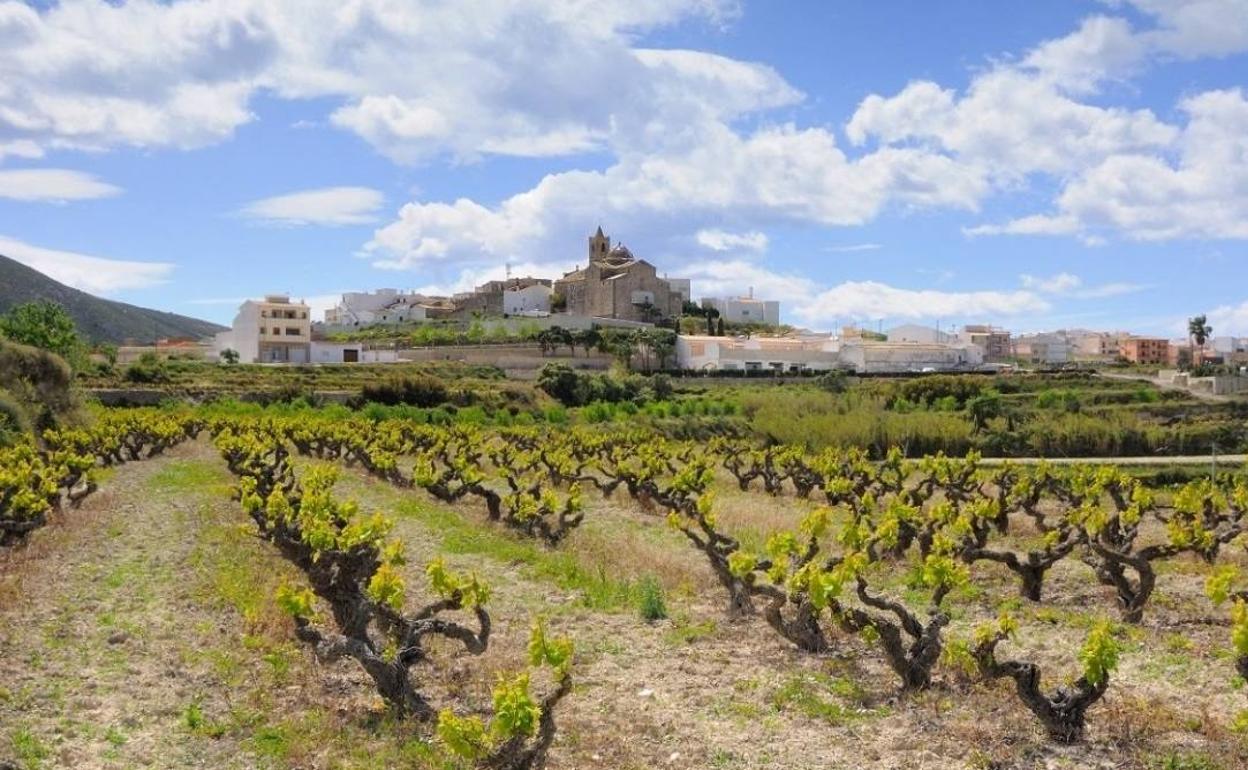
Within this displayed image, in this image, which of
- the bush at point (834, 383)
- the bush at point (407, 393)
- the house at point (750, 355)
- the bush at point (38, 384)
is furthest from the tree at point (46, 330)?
the house at point (750, 355)

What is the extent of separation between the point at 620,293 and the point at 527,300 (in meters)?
11.9

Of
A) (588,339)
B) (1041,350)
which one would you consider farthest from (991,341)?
(588,339)

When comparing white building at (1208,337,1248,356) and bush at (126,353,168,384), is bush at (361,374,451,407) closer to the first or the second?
bush at (126,353,168,384)

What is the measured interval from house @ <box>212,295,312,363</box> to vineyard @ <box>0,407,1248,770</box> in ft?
213

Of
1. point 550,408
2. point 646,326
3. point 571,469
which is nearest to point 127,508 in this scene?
point 571,469

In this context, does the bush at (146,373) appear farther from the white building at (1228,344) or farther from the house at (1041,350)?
the white building at (1228,344)

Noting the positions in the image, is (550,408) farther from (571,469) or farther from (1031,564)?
(1031,564)

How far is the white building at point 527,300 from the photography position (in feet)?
375

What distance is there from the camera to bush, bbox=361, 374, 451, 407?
55000mm

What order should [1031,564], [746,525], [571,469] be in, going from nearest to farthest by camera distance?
[1031,564]
[746,525]
[571,469]

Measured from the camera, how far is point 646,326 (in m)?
101

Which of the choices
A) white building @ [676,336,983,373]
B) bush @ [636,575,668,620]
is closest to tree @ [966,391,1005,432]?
white building @ [676,336,983,373]

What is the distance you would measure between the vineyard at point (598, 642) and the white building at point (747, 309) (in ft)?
351

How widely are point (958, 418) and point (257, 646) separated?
4022 cm
